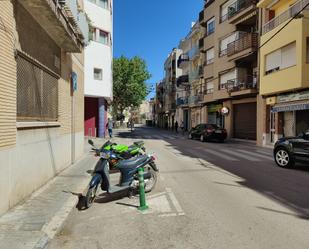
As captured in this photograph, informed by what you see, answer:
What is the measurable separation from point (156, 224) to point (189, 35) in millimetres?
45319

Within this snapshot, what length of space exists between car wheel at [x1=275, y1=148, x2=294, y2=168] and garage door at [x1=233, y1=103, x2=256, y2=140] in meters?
14.3

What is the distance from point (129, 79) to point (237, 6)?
2790 centimetres

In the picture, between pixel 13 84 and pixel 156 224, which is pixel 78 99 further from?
pixel 156 224

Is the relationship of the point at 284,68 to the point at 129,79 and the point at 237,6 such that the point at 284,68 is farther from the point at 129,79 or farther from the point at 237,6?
the point at 129,79

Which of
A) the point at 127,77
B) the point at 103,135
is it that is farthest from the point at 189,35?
the point at 103,135

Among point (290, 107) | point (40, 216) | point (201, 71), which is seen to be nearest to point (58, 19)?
point (40, 216)

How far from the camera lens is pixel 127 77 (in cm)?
5256

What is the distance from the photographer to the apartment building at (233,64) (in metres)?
25.1

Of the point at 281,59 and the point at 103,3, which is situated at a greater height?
→ the point at 103,3

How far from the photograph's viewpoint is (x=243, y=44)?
25.0 metres

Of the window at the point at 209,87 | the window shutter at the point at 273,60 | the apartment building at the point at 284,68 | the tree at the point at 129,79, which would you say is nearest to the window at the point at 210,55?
the window at the point at 209,87

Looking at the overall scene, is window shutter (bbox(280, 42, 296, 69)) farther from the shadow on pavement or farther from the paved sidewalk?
the paved sidewalk

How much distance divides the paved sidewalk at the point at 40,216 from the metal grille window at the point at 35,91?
1.68m

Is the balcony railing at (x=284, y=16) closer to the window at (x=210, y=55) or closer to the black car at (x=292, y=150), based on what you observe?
the black car at (x=292, y=150)
